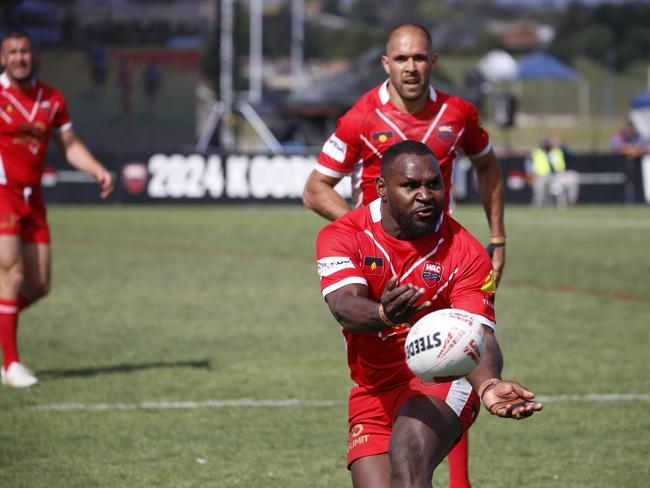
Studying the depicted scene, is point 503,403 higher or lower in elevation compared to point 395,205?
lower

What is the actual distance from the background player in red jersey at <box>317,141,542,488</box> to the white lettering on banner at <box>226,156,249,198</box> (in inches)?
1017

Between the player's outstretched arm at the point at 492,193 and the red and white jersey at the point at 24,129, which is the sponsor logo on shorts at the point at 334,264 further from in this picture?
the red and white jersey at the point at 24,129

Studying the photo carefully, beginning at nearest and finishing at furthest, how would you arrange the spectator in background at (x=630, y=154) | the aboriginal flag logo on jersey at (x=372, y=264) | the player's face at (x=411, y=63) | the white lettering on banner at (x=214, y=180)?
the aboriginal flag logo on jersey at (x=372, y=264) < the player's face at (x=411, y=63) < the white lettering on banner at (x=214, y=180) < the spectator in background at (x=630, y=154)

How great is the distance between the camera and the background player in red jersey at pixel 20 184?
9.34 metres

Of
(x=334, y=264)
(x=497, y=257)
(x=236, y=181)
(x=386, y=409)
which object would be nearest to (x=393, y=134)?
(x=497, y=257)

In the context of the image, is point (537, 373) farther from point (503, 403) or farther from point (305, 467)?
point (503, 403)

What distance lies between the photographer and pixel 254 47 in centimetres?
6819

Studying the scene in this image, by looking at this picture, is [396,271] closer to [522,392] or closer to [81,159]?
[522,392]

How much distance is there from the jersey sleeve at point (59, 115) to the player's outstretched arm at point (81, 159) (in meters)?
0.06

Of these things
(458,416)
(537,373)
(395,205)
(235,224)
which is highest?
(395,205)

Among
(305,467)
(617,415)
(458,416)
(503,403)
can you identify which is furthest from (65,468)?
(617,415)

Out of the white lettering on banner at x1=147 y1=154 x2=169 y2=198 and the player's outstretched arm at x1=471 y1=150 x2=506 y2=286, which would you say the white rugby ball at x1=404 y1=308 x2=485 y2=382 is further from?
the white lettering on banner at x1=147 y1=154 x2=169 y2=198

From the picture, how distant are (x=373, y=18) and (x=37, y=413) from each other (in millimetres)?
133141

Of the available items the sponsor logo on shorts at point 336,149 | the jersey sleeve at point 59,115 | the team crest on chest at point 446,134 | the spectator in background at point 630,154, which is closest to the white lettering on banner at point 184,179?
the spectator in background at point 630,154
